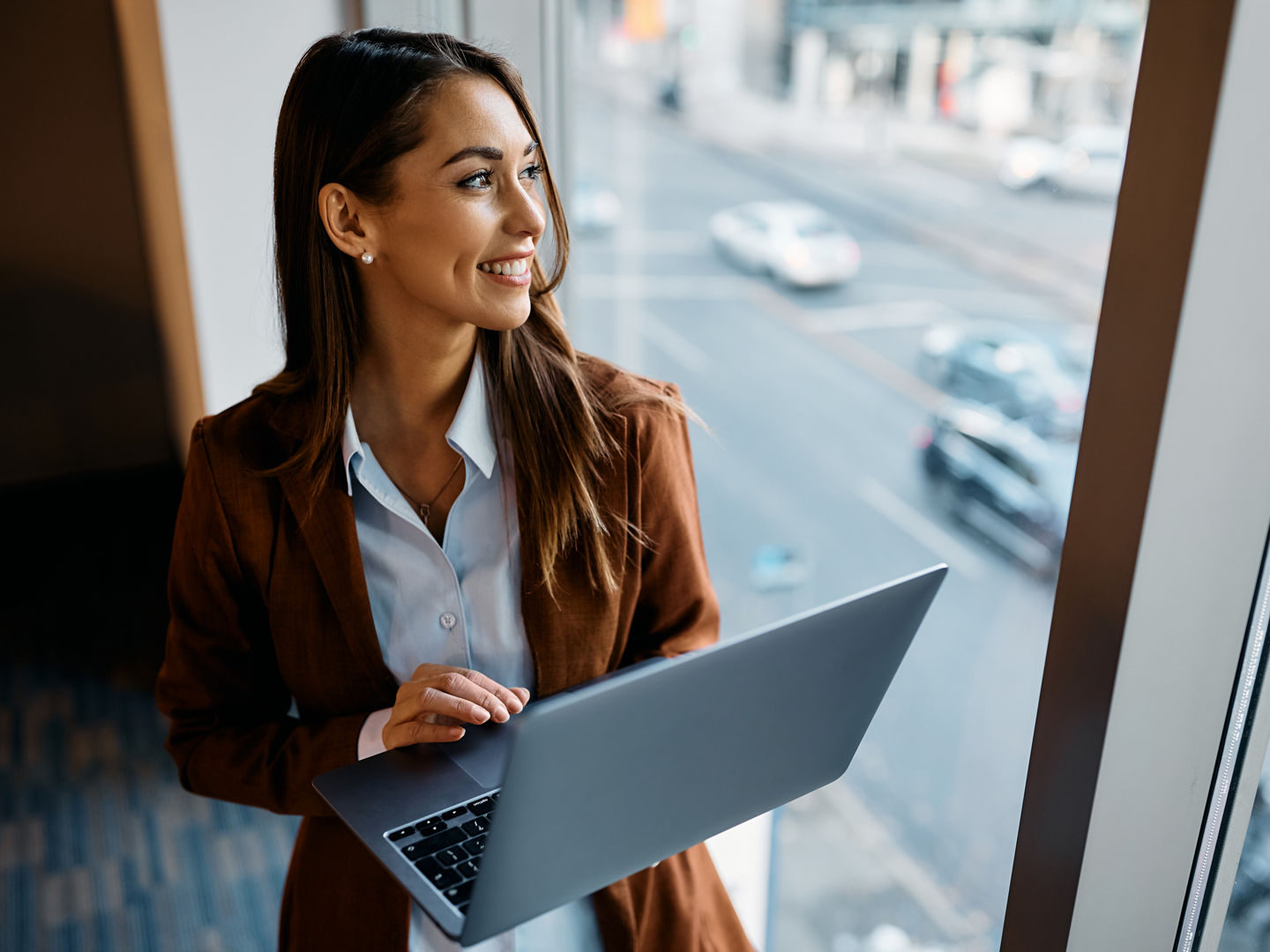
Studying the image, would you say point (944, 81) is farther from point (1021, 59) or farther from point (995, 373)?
point (995, 373)

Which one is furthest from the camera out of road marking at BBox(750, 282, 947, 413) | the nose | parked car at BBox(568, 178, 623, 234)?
parked car at BBox(568, 178, 623, 234)

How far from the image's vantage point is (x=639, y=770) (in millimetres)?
627

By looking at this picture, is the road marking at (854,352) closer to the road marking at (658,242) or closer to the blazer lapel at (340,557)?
the road marking at (658,242)

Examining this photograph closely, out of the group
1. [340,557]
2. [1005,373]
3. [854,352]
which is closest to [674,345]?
[854,352]

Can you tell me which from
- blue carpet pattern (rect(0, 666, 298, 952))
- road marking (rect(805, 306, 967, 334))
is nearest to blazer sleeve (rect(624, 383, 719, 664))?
road marking (rect(805, 306, 967, 334))

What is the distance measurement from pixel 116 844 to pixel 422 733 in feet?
5.73

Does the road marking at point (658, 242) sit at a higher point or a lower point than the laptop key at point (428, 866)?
higher

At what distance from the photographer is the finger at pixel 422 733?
817mm

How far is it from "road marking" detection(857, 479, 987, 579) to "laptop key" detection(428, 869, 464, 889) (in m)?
1.02

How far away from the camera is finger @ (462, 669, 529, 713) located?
0.84 m

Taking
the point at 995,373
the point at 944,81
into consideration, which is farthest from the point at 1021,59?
the point at 995,373

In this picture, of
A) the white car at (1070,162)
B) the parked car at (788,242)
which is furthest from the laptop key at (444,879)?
the parked car at (788,242)

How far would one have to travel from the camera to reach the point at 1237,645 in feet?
2.18

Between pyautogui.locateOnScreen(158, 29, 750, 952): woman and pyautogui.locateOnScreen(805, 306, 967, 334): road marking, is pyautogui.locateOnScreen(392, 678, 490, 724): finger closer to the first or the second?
pyautogui.locateOnScreen(158, 29, 750, 952): woman
